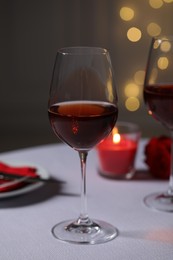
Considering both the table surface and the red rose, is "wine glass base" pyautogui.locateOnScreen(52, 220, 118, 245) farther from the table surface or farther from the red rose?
the red rose

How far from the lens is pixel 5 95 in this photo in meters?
3.61

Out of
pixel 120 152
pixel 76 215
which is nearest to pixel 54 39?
pixel 120 152

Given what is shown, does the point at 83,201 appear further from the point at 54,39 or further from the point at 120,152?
the point at 54,39

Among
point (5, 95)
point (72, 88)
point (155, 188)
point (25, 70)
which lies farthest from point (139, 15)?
point (72, 88)

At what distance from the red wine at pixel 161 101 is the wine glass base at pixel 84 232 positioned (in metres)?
0.24

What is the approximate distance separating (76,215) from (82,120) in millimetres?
204

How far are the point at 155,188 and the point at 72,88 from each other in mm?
357

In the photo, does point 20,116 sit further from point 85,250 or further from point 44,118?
point 85,250

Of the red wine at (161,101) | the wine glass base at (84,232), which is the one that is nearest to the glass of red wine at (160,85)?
the red wine at (161,101)

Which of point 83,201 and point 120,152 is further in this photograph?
point 120,152

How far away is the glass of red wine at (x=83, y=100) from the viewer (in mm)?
798

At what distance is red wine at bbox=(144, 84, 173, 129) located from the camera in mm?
965

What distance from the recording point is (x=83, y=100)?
799 millimetres

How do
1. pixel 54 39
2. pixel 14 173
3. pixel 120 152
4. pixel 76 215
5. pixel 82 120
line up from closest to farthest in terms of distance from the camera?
1. pixel 82 120
2. pixel 76 215
3. pixel 14 173
4. pixel 120 152
5. pixel 54 39
